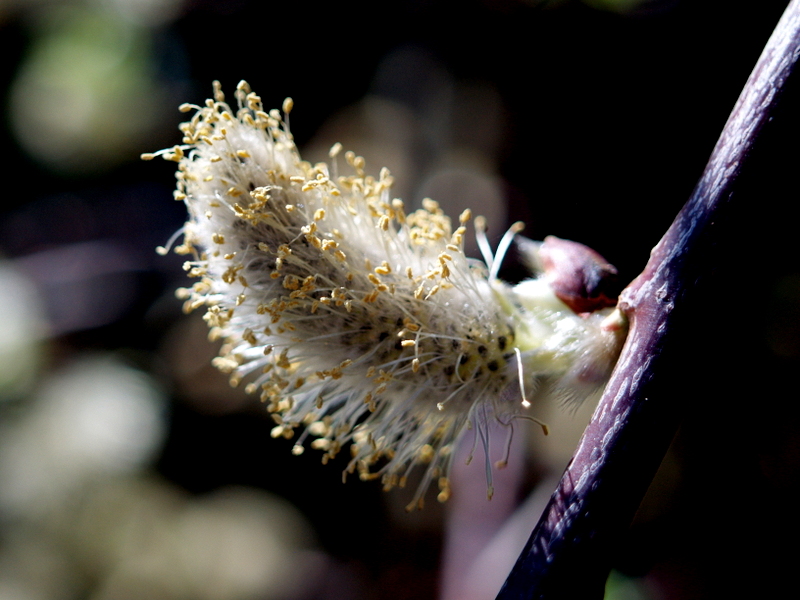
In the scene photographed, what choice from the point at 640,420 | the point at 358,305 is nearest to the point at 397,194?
the point at 358,305

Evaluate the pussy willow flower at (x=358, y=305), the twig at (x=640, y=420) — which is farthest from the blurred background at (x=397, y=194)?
the twig at (x=640, y=420)

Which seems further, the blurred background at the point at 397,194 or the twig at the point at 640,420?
the blurred background at the point at 397,194

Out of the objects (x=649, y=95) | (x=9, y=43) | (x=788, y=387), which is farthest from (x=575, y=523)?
(x=9, y=43)

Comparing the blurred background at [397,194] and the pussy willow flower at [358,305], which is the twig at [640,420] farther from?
the blurred background at [397,194]

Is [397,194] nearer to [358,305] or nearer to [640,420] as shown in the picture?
[358,305]

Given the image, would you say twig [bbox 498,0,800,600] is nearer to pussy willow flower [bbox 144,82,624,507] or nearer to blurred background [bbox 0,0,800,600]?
pussy willow flower [bbox 144,82,624,507]

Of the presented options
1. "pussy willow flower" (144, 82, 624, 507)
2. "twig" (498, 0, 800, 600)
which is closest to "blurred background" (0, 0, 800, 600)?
"pussy willow flower" (144, 82, 624, 507)
